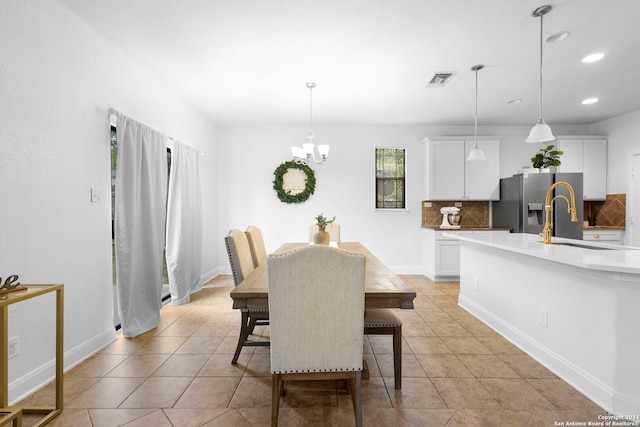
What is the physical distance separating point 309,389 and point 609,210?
18.5 feet

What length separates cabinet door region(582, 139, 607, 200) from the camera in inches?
204

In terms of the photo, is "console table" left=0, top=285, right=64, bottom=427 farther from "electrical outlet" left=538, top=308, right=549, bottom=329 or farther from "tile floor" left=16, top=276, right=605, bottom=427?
"electrical outlet" left=538, top=308, right=549, bottom=329

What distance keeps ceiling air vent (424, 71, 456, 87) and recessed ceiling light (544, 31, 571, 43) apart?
0.86 metres

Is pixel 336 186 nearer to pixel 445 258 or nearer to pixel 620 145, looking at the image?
pixel 445 258

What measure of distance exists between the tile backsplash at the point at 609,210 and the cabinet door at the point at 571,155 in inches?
24.8

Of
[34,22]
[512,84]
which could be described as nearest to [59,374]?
[34,22]

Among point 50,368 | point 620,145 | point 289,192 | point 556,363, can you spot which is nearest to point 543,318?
point 556,363

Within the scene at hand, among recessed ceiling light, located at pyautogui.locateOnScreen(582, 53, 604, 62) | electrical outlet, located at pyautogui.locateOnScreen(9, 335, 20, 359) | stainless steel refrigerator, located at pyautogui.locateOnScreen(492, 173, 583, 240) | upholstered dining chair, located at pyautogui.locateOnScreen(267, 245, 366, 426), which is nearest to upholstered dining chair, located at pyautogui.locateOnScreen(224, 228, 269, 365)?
upholstered dining chair, located at pyautogui.locateOnScreen(267, 245, 366, 426)

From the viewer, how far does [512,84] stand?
3.76 m

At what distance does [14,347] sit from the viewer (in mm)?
1943

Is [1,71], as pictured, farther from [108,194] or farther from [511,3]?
[511,3]

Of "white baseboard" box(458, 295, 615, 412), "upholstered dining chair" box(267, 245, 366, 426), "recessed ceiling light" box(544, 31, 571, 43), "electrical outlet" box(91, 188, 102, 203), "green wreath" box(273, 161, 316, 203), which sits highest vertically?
"recessed ceiling light" box(544, 31, 571, 43)

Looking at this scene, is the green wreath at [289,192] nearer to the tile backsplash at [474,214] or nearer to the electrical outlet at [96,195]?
the tile backsplash at [474,214]

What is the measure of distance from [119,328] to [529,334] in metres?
3.67
